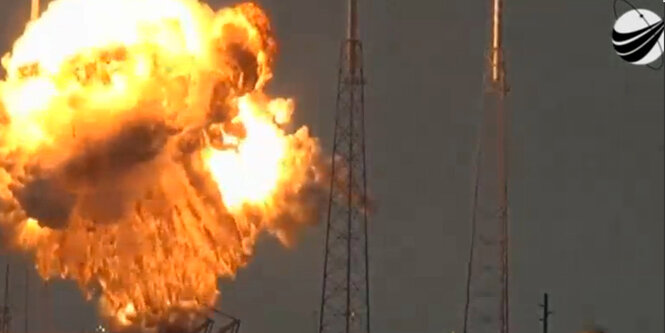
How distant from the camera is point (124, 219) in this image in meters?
56.8

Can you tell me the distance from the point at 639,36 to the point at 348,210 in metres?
16.9

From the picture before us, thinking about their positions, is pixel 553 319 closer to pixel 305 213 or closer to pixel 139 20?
pixel 305 213

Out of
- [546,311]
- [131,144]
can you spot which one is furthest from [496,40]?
[131,144]

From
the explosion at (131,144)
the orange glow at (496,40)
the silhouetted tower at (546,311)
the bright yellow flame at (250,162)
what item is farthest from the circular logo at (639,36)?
the silhouetted tower at (546,311)

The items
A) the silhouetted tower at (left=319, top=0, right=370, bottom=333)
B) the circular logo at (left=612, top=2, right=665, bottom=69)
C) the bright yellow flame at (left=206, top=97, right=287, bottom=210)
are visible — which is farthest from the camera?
the silhouetted tower at (left=319, top=0, right=370, bottom=333)

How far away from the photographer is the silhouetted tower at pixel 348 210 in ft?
224

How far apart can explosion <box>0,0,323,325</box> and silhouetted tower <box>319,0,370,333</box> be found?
852 cm

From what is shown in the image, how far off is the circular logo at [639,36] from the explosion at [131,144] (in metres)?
11.5

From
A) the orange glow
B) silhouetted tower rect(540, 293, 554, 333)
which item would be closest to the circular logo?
the orange glow

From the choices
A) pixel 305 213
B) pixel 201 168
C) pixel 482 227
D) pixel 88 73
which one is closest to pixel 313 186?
pixel 305 213

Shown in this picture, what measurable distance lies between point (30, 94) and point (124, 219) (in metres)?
5.00

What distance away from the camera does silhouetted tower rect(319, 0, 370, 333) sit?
68375mm

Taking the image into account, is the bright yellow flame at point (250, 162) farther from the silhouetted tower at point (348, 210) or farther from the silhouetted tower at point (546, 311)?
the silhouetted tower at point (546, 311)

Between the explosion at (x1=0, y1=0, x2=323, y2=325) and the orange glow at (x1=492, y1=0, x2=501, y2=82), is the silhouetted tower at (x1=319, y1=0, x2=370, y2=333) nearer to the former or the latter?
the orange glow at (x1=492, y1=0, x2=501, y2=82)
